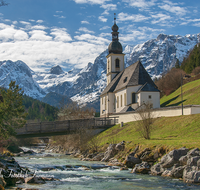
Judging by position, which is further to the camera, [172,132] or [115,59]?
[115,59]

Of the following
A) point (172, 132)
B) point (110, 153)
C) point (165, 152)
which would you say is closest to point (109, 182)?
point (165, 152)

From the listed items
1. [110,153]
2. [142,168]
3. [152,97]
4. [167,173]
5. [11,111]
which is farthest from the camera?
[152,97]

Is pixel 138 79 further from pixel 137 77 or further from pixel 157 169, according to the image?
pixel 157 169

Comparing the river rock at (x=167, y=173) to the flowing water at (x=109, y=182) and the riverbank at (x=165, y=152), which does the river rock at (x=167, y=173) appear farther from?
the flowing water at (x=109, y=182)

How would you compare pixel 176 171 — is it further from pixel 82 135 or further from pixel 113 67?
pixel 113 67

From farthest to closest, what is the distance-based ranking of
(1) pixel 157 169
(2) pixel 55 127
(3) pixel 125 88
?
1. (3) pixel 125 88
2. (2) pixel 55 127
3. (1) pixel 157 169

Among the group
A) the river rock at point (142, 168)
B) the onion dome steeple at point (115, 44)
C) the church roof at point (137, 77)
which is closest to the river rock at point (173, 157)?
the river rock at point (142, 168)

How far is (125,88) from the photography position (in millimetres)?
62531

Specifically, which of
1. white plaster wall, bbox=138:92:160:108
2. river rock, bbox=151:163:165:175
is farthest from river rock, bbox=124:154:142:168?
white plaster wall, bbox=138:92:160:108

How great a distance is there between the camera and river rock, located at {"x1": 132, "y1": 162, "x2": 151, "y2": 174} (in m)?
23.3

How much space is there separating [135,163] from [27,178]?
Result: 10.9 meters

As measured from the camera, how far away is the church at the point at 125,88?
57.2m

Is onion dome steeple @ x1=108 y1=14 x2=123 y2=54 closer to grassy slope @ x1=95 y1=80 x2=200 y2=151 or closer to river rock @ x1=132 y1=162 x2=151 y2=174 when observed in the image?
grassy slope @ x1=95 y1=80 x2=200 y2=151

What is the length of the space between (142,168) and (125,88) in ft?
131
